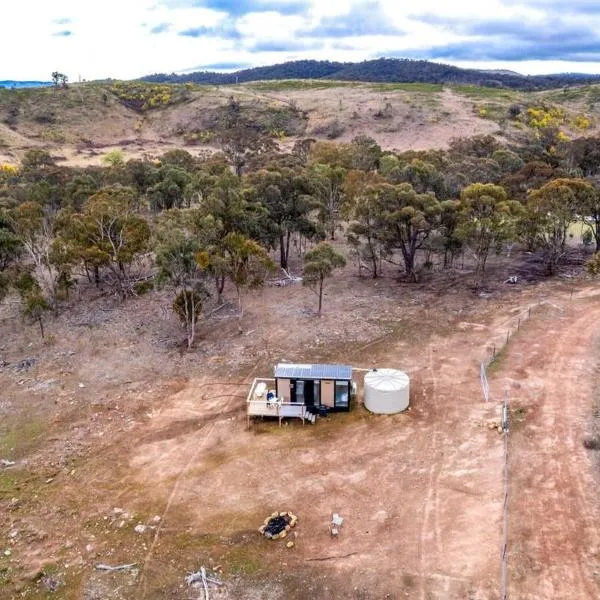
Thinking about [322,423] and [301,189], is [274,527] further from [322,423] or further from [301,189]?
[301,189]

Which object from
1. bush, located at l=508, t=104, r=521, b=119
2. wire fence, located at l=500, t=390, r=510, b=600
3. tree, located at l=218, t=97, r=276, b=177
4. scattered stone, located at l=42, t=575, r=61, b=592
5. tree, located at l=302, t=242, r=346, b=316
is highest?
bush, located at l=508, t=104, r=521, b=119

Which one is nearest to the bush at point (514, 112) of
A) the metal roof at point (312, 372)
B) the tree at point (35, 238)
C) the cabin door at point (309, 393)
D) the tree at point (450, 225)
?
the tree at point (450, 225)

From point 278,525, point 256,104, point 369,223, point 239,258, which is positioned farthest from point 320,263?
point 256,104

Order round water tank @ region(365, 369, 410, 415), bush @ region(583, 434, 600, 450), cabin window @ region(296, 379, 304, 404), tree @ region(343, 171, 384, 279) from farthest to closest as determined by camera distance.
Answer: tree @ region(343, 171, 384, 279)
cabin window @ region(296, 379, 304, 404)
round water tank @ region(365, 369, 410, 415)
bush @ region(583, 434, 600, 450)

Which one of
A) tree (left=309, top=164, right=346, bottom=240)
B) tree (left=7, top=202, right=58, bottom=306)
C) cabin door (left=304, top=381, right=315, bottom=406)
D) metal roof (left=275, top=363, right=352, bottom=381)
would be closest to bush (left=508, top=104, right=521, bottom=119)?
tree (left=309, top=164, right=346, bottom=240)

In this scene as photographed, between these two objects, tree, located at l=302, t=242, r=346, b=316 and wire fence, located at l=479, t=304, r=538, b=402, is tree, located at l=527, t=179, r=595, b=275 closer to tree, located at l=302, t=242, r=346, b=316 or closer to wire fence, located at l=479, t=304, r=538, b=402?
wire fence, located at l=479, t=304, r=538, b=402

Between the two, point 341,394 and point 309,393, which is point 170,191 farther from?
point 341,394

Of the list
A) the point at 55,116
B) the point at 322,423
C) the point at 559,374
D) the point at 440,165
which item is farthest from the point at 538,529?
the point at 55,116

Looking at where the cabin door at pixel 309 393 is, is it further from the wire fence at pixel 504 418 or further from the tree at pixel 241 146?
the tree at pixel 241 146
